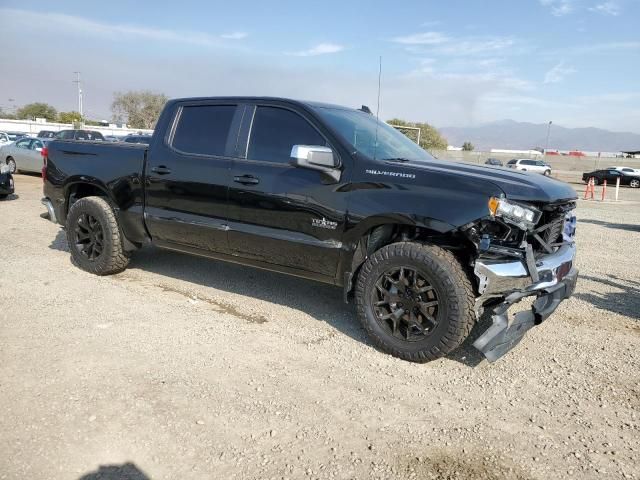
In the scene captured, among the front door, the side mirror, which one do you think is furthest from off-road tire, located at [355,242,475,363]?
the side mirror

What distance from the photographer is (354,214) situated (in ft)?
13.6

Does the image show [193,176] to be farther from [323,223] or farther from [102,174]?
[323,223]

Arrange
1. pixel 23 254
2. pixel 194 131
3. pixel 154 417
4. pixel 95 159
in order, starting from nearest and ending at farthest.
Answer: pixel 154 417 → pixel 194 131 → pixel 95 159 → pixel 23 254

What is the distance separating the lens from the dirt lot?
275 cm

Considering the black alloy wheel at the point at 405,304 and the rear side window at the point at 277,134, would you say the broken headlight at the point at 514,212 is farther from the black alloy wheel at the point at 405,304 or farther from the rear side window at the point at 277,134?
the rear side window at the point at 277,134

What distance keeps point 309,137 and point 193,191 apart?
1289mm

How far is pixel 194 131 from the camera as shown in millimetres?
5191

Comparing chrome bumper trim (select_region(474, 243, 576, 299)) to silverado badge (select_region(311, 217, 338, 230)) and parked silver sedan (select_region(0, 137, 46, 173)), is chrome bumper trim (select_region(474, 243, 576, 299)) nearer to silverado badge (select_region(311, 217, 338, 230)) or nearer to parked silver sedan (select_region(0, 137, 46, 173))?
silverado badge (select_region(311, 217, 338, 230))

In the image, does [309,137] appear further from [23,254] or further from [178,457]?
[23,254]

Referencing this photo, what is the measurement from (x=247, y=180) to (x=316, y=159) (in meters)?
0.82

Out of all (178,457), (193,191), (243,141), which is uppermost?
(243,141)

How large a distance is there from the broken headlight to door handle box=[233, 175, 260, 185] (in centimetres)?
200

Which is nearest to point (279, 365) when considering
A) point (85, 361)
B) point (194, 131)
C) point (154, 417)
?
point (154, 417)

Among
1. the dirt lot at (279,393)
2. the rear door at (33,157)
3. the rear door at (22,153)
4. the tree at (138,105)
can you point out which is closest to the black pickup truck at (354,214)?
the dirt lot at (279,393)
